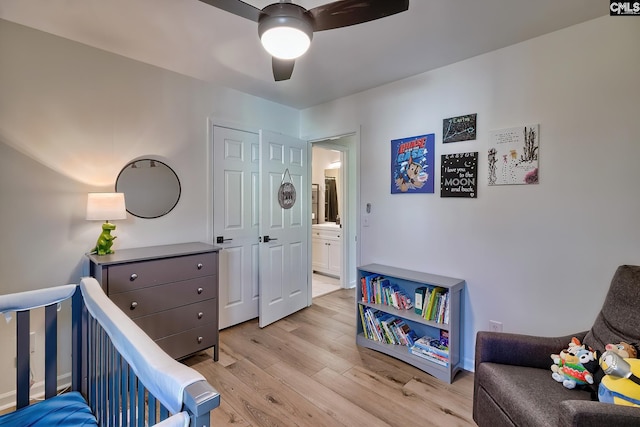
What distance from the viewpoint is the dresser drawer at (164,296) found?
81.5 inches

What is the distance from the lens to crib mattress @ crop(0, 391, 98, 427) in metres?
1.19

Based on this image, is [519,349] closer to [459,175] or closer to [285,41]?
[459,175]

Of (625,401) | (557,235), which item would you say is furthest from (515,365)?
(557,235)

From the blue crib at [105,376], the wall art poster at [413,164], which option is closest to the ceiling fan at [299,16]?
the blue crib at [105,376]

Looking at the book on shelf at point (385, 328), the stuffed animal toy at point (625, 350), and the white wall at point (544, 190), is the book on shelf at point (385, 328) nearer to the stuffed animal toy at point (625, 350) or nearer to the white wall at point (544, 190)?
the white wall at point (544, 190)

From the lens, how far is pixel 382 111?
2.99m

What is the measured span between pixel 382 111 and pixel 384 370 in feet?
7.67

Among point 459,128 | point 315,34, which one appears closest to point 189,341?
point 315,34

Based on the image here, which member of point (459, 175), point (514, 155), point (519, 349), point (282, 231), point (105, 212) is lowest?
point (519, 349)

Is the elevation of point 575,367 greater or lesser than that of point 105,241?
lesser

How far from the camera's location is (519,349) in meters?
1.70

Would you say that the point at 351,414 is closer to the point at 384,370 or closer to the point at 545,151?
the point at 384,370

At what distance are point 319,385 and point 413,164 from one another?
6.53ft

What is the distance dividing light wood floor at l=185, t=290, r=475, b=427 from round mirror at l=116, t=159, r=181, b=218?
1330mm
